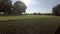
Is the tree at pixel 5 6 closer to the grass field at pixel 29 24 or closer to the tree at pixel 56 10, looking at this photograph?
the grass field at pixel 29 24

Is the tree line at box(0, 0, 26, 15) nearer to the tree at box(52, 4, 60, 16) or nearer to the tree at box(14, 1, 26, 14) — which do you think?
the tree at box(14, 1, 26, 14)

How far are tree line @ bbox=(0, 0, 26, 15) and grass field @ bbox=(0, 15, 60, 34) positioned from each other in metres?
0.06

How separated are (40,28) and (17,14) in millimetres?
343

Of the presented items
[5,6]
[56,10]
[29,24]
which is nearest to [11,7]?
[5,6]

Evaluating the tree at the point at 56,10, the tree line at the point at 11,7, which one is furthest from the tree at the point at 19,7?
the tree at the point at 56,10

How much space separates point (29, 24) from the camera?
1.24 metres

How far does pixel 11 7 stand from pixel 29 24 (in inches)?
12.2

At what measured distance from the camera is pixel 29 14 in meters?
1.23

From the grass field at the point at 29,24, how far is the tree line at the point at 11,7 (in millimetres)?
61

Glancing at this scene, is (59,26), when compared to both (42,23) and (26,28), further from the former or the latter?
(26,28)

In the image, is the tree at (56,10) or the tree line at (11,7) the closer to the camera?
the tree line at (11,7)

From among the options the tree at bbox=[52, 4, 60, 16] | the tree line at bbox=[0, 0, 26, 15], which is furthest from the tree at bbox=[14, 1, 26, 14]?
the tree at bbox=[52, 4, 60, 16]

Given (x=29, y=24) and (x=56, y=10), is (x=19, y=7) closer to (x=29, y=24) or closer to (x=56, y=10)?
(x=29, y=24)

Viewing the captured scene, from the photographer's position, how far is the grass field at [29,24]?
114cm
